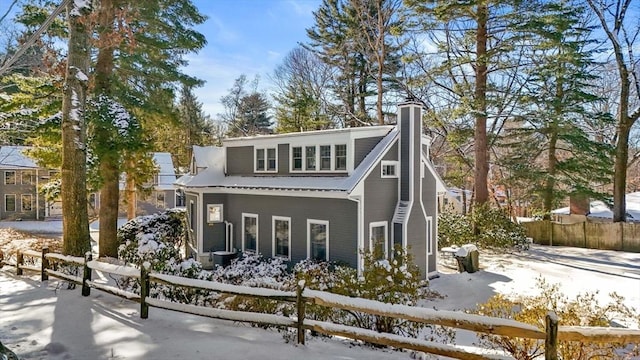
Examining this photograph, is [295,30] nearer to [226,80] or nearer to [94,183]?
[226,80]

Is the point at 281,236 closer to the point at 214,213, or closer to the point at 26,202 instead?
the point at 214,213

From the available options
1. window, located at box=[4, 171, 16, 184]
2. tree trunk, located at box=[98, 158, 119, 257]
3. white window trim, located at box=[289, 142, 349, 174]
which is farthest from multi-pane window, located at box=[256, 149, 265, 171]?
window, located at box=[4, 171, 16, 184]

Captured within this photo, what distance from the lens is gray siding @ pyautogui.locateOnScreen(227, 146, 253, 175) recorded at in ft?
58.4

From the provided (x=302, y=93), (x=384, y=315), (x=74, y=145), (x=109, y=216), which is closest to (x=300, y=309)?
(x=384, y=315)

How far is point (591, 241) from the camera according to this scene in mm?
21578

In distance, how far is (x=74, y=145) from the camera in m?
10.0

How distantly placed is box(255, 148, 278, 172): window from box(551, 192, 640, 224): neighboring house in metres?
18.9

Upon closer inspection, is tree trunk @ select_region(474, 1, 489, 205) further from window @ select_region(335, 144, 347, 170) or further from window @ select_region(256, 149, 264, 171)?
window @ select_region(256, 149, 264, 171)

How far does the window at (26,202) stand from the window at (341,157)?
110ft

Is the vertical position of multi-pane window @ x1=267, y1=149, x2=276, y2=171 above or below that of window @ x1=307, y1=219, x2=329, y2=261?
above

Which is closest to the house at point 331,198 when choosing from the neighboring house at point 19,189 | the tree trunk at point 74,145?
the tree trunk at point 74,145

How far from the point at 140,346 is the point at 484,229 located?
19.2 meters

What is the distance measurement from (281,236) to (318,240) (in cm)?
180

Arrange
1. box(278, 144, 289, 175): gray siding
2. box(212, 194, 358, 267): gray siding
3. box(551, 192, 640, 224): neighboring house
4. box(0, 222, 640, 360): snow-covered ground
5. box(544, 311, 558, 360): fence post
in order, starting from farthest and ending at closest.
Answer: box(551, 192, 640, 224): neighboring house → box(278, 144, 289, 175): gray siding → box(212, 194, 358, 267): gray siding → box(0, 222, 640, 360): snow-covered ground → box(544, 311, 558, 360): fence post
